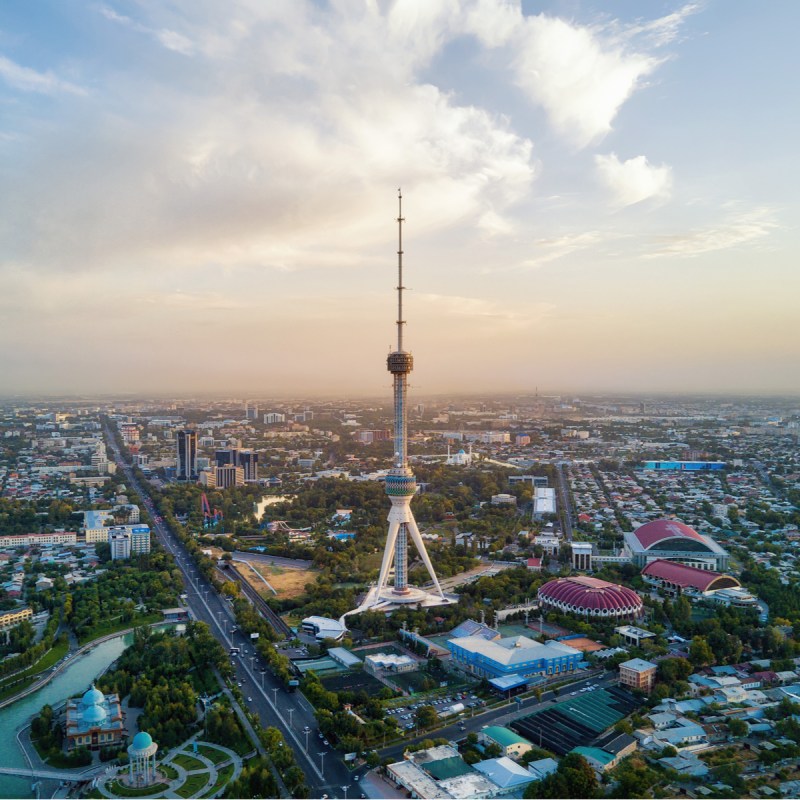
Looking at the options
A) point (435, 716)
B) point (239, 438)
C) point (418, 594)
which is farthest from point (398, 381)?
point (239, 438)

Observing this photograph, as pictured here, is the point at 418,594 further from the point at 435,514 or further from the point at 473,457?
the point at 473,457

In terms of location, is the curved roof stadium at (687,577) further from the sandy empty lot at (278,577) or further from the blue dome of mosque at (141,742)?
the blue dome of mosque at (141,742)

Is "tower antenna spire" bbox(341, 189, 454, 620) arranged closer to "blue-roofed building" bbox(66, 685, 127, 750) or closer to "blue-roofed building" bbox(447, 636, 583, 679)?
"blue-roofed building" bbox(447, 636, 583, 679)

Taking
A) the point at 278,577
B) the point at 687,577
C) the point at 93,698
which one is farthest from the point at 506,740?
the point at 278,577

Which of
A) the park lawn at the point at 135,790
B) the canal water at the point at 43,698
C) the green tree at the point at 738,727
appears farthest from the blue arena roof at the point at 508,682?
the canal water at the point at 43,698

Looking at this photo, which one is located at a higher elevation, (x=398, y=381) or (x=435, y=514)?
(x=398, y=381)

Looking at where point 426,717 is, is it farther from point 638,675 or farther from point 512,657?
point 638,675

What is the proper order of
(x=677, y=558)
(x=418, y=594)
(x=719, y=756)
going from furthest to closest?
(x=677, y=558) → (x=418, y=594) → (x=719, y=756)
